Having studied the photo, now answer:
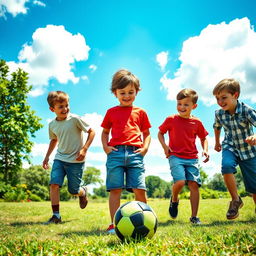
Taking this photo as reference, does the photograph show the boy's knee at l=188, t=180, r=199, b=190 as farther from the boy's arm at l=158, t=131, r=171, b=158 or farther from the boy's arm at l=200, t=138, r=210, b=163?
the boy's arm at l=158, t=131, r=171, b=158

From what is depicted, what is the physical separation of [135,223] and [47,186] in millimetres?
39473

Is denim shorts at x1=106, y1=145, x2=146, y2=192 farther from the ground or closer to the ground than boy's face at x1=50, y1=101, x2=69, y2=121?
closer to the ground

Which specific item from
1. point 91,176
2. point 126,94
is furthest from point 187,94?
point 91,176

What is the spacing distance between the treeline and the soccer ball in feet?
12.8

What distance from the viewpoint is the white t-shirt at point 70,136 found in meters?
5.43

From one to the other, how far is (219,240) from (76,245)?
4.69 ft

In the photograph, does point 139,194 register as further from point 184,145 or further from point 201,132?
point 201,132

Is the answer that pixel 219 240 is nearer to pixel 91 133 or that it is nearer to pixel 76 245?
pixel 76 245

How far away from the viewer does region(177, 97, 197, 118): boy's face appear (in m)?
5.22

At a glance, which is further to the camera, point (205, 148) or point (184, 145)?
point (205, 148)

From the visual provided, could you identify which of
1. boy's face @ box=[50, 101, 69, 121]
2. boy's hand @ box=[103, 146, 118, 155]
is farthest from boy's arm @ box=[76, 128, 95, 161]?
boy's hand @ box=[103, 146, 118, 155]

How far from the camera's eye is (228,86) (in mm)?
4758

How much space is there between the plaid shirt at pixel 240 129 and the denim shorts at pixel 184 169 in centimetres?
69

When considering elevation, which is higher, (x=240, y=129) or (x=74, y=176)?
(x=240, y=129)
